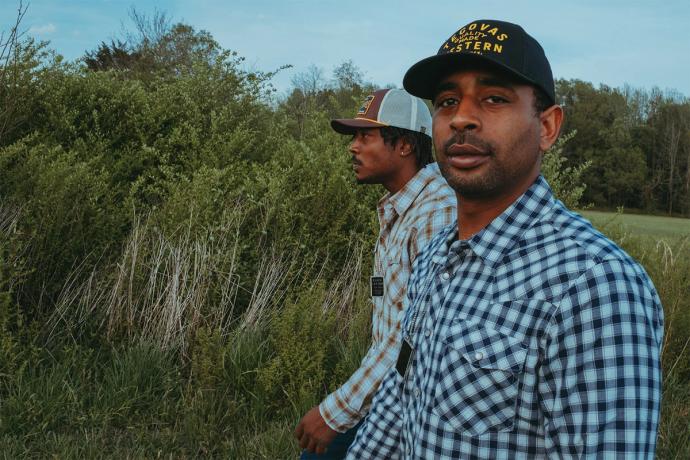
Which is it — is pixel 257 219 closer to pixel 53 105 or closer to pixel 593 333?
pixel 53 105

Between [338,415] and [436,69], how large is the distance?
120 centimetres

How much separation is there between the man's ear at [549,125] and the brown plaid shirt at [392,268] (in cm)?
82

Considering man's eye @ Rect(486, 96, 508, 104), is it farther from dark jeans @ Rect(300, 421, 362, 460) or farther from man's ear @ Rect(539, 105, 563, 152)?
dark jeans @ Rect(300, 421, 362, 460)

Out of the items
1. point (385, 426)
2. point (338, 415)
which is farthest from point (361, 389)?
point (385, 426)

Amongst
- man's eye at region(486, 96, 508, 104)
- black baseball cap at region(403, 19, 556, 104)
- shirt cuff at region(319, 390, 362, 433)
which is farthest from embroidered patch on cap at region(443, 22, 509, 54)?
shirt cuff at region(319, 390, 362, 433)

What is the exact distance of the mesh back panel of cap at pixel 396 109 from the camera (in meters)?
3.35

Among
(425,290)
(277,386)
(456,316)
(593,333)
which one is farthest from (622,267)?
(277,386)

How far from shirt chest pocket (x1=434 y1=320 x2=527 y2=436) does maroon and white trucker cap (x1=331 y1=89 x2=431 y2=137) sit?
209 centimetres

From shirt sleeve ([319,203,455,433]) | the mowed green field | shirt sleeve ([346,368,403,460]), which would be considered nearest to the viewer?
shirt sleeve ([346,368,403,460])

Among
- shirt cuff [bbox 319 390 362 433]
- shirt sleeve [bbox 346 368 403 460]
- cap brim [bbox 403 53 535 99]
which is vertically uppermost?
cap brim [bbox 403 53 535 99]

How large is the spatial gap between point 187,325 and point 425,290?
3.78 meters

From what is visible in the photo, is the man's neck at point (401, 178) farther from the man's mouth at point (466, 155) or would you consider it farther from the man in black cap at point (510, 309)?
the man's mouth at point (466, 155)

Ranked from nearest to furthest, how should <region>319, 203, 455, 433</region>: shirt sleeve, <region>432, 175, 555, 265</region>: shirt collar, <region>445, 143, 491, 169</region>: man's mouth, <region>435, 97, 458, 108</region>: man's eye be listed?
<region>432, 175, 555, 265</region>: shirt collar, <region>445, 143, 491, 169</region>: man's mouth, <region>435, 97, 458, 108</region>: man's eye, <region>319, 203, 455, 433</region>: shirt sleeve

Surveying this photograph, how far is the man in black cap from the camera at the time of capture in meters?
1.16
